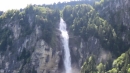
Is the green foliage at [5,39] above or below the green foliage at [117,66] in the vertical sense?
above

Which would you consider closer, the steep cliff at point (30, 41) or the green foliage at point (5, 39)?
the steep cliff at point (30, 41)

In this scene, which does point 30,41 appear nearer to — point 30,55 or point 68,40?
point 30,55

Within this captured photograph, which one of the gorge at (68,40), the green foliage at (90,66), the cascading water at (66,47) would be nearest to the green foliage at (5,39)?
the gorge at (68,40)

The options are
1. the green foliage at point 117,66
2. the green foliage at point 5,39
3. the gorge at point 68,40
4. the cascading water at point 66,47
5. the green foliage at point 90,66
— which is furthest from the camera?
the green foliage at point 5,39

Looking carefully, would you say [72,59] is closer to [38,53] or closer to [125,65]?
[38,53]

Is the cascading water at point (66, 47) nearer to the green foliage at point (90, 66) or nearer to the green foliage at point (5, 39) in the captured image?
the green foliage at point (90, 66)

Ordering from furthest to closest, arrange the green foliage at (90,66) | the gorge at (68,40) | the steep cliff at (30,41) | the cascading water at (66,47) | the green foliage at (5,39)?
the green foliage at (5,39) → the cascading water at (66,47) → the steep cliff at (30,41) → the gorge at (68,40) → the green foliage at (90,66)

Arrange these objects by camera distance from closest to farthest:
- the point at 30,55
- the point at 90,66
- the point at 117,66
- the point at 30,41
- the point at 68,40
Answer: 1. the point at 117,66
2. the point at 90,66
3. the point at 30,55
4. the point at 30,41
5. the point at 68,40

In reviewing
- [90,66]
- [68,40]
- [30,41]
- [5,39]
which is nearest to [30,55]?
[30,41]

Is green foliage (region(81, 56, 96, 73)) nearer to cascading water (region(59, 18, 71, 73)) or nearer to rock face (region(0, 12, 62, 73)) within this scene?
cascading water (region(59, 18, 71, 73))

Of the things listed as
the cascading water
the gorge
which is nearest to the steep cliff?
the gorge

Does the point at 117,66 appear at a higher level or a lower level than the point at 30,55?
lower

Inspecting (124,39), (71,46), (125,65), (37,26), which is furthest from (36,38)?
(125,65)

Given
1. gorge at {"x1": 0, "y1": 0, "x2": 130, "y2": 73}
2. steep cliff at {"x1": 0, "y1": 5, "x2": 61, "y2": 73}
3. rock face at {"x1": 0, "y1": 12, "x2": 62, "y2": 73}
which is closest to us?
gorge at {"x1": 0, "y1": 0, "x2": 130, "y2": 73}
